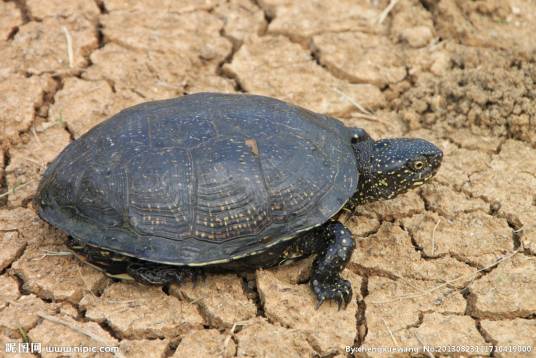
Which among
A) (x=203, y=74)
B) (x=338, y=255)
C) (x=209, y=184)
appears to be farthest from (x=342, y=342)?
(x=203, y=74)

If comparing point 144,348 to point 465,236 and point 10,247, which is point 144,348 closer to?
point 10,247

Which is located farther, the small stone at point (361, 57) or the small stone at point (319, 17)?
the small stone at point (319, 17)

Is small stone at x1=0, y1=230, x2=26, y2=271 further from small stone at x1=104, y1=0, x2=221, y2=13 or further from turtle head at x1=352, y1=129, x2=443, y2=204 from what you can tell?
small stone at x1=104, y1=0, x2=221, y2=13

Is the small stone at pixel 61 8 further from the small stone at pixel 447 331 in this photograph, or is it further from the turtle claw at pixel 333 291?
the small stone at pixel 447 331

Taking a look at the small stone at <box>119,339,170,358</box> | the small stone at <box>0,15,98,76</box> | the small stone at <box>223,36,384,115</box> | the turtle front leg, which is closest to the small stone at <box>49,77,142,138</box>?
the small stone at <box>0,15,98,76</box>

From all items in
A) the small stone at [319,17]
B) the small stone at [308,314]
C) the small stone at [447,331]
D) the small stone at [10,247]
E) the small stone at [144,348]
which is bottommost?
the small stone at [144,348]

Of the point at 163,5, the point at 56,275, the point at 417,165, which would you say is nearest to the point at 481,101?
the point at 417,165

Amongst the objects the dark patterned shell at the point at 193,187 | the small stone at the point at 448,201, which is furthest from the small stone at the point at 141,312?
the small stone at the point at 448,201
